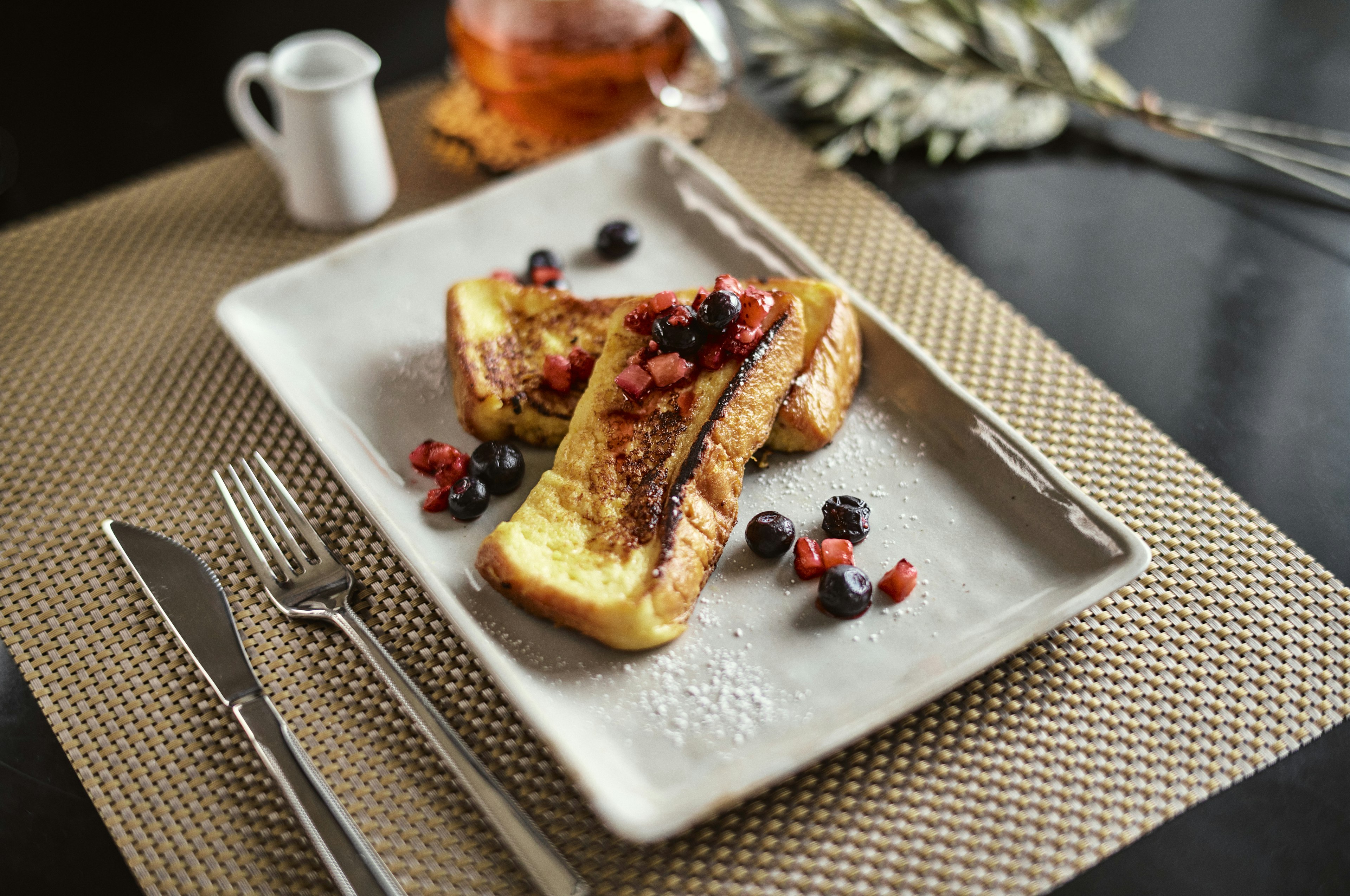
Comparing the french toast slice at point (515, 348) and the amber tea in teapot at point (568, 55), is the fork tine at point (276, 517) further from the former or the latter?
the amber tea in teapot at point (568, 55)

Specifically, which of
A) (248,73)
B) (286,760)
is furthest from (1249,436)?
(248,73)

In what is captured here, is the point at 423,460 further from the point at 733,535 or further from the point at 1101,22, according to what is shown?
the point at 1101,22

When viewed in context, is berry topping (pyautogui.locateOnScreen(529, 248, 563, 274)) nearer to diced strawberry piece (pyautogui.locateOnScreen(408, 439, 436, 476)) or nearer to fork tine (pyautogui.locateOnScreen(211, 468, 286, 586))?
diced strawberry piece (pyautogui.locateOnScreen(408, 439, 436, 476))

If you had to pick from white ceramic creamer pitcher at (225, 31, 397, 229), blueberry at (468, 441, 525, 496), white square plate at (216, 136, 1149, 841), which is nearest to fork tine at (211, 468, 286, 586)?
white square plate at (216, 136, 1149, 841)

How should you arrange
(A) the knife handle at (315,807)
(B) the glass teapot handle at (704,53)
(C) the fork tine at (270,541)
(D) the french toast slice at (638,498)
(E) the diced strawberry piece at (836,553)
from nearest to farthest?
(A) the knife handle at (315,807), (D) the french toast slice at (638,498), (E) the diced strawberry piece at (836,553), (C) the fork tine at (270,541), (B) the glass teapot handle at (704,53)

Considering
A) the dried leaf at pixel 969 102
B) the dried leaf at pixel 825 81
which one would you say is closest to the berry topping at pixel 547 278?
the dried leaf at pixel 825 81

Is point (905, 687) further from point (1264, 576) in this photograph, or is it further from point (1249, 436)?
point (1249, 436)
